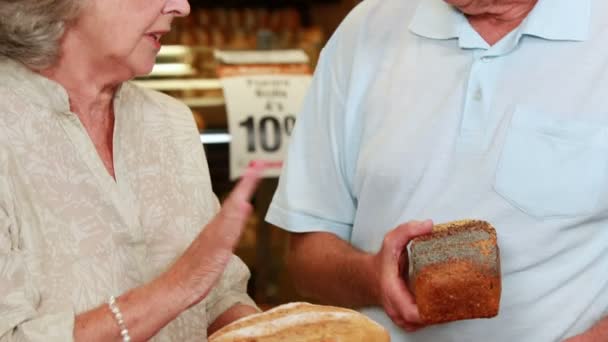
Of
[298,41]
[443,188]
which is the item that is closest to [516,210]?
[443,188]

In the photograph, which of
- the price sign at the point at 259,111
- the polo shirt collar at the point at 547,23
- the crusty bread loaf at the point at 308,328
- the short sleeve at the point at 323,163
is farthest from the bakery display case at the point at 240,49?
the crusty bread loaf at the point at 308,328

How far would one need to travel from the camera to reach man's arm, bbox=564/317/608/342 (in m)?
1.77

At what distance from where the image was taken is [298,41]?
4.09 meters

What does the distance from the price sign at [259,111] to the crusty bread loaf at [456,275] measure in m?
1.91

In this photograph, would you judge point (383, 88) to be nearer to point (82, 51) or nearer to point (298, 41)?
point (82, 51)

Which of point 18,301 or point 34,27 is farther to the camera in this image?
point 34,27

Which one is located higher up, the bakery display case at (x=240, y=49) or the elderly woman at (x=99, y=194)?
the elderly woman at (x=99, y=194)

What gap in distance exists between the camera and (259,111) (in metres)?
3.64

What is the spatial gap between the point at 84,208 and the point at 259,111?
5.92 ft

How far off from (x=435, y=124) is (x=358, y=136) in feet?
0.64

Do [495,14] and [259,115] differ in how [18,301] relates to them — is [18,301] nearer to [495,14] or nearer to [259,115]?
[495,14]

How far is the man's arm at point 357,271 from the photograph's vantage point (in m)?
1.71

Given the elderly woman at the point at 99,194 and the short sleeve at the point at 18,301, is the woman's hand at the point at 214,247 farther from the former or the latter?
the short sleeve at the point at 18,301

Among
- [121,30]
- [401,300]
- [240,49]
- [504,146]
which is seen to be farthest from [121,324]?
[240,49]
